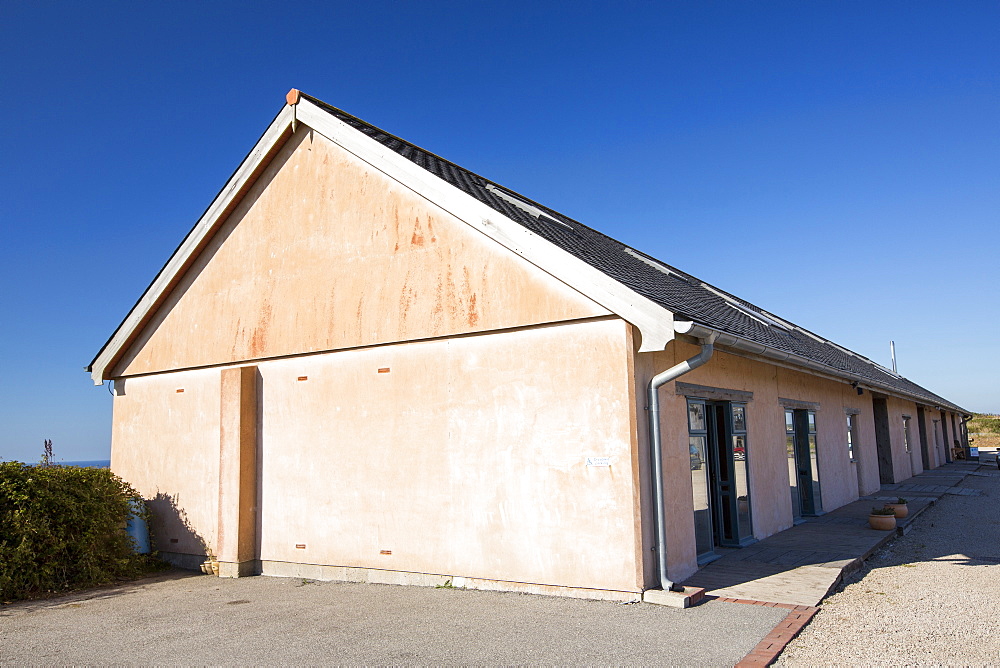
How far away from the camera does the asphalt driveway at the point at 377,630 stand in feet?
20.1

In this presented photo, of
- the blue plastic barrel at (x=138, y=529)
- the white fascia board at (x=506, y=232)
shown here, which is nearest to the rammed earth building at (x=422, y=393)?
the white fascia board at (x=506, y=232)

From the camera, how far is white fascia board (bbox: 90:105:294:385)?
1109cm

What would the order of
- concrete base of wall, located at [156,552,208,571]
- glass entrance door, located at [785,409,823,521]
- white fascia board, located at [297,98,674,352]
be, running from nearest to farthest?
1. white fascia board, located at [297,98,674,352]
2. concrete base of wall, located at [156,552,208,571]
3. glass entrance door, located at [785,409,823,521]

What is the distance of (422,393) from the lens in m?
9.40

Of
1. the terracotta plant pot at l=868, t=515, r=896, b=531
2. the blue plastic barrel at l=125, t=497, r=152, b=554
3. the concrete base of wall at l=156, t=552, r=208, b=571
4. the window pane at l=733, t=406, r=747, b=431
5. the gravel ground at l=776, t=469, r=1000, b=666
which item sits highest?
the window pane at l=733, t=406, r=747, b=431

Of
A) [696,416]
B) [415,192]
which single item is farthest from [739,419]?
[415,192]

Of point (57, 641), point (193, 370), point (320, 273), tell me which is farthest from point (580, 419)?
point (193, 370)

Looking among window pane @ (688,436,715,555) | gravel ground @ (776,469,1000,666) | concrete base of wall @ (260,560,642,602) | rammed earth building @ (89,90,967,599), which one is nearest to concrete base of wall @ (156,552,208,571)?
rammed earth building @ (89,90,967,599)

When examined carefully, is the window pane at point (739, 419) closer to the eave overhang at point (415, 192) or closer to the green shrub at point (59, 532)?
the eave overhang at point (415, 192)

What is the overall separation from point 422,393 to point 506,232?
2365 mm

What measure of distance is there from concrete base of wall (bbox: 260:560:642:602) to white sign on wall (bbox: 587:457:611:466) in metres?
1.31

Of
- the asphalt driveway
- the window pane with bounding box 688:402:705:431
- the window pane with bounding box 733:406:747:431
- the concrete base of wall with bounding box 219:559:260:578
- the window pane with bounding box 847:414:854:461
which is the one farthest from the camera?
the window pane with bounding box 847:414:854:461

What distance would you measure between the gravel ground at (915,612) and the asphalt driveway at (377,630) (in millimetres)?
624

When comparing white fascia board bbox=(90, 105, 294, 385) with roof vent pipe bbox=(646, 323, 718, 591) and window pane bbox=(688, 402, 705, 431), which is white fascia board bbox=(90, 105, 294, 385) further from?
window pane bbox=(688, 402, 705, 431)
